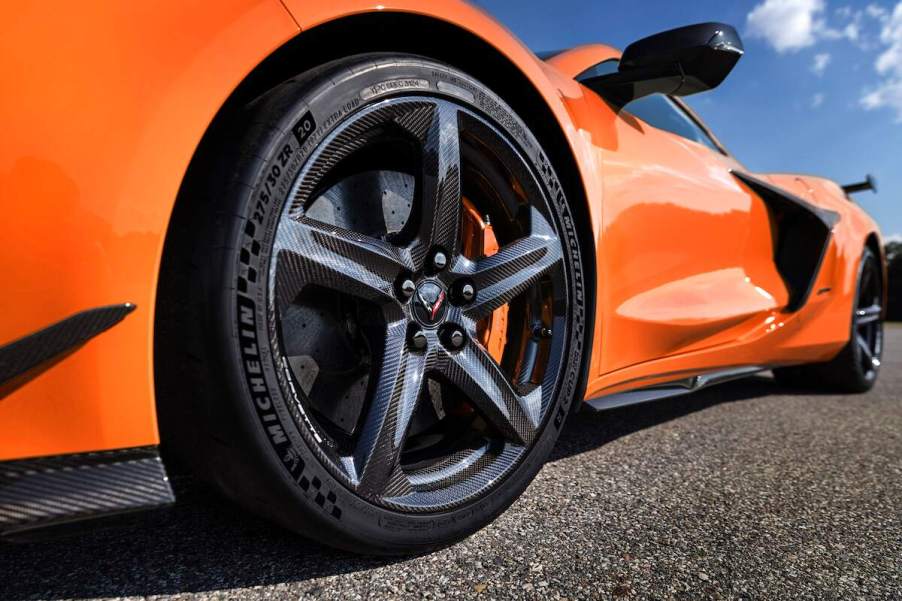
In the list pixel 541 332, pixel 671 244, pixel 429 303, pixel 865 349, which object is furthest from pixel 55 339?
pixel 865 349

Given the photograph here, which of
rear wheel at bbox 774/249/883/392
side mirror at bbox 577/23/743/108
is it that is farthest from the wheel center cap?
rear wheel at bbox 774/249/883/392

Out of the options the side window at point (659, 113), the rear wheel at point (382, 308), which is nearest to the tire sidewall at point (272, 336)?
the rear wheel at point (382, 308)

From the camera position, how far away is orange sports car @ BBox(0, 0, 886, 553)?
835mm

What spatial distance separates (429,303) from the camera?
4.07ft

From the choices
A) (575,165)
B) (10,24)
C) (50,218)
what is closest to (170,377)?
(50,218)

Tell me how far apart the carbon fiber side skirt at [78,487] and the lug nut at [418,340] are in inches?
18.9

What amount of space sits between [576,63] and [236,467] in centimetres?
162

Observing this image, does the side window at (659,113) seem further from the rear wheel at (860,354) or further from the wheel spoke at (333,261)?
the rear wheel at (860,354)

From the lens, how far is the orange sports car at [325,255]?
0.83 meters

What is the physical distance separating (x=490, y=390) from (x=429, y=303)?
236mm

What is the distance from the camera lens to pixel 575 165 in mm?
1572

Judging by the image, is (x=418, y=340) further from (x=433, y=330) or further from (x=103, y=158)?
(x=103, y=158)

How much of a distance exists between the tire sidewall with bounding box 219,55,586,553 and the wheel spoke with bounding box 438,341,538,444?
0.16 meters

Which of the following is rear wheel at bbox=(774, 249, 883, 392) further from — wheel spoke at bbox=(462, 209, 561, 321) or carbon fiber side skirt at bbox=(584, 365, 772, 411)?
wheel spoke at bbox=(462, 209, 561, 321)
